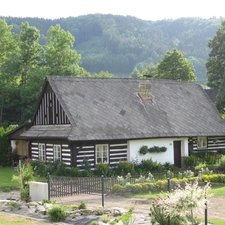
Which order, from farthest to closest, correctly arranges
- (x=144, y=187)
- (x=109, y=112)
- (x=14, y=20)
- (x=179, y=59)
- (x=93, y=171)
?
(x=14, y=20) → (x=179, y=59) → (x=109, y=112) → (x=93, y=171) → (x=144, y=187)

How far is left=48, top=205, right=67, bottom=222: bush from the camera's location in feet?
59.1

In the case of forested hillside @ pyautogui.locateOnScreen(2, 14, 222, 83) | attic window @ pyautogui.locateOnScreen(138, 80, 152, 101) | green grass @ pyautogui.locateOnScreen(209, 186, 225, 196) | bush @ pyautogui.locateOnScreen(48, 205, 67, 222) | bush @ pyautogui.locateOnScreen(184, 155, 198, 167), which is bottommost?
bush @ pyautogui.locateOnScreen(48, 205, 67, 222)

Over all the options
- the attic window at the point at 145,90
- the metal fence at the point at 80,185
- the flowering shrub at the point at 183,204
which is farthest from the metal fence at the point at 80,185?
the attic window at the point at 145,90

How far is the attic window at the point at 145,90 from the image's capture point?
38.7 metres

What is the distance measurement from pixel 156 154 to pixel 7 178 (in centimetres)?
1004

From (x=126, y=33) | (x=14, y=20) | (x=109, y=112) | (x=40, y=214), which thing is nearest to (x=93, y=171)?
(x=109, y=112)

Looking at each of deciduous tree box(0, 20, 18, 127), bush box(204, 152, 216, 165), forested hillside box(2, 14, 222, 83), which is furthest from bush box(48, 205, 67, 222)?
forested hillside box(2, 14, 222, 83)

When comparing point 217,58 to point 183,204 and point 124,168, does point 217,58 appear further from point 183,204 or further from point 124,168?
point 183,204

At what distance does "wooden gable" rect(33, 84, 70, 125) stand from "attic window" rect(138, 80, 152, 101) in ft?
22.3

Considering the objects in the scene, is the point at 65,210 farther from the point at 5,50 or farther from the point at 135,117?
the point at 5,50

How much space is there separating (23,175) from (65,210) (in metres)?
4.24

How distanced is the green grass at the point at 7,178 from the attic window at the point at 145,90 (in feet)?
35.1

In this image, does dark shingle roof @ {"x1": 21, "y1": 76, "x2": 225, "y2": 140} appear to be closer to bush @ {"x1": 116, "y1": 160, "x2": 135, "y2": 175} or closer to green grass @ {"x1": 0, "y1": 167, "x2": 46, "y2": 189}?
bush @ {"x1": 116, "y1": 160, "x2": 135, "y2": 175}

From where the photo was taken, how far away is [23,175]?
72.6ft
